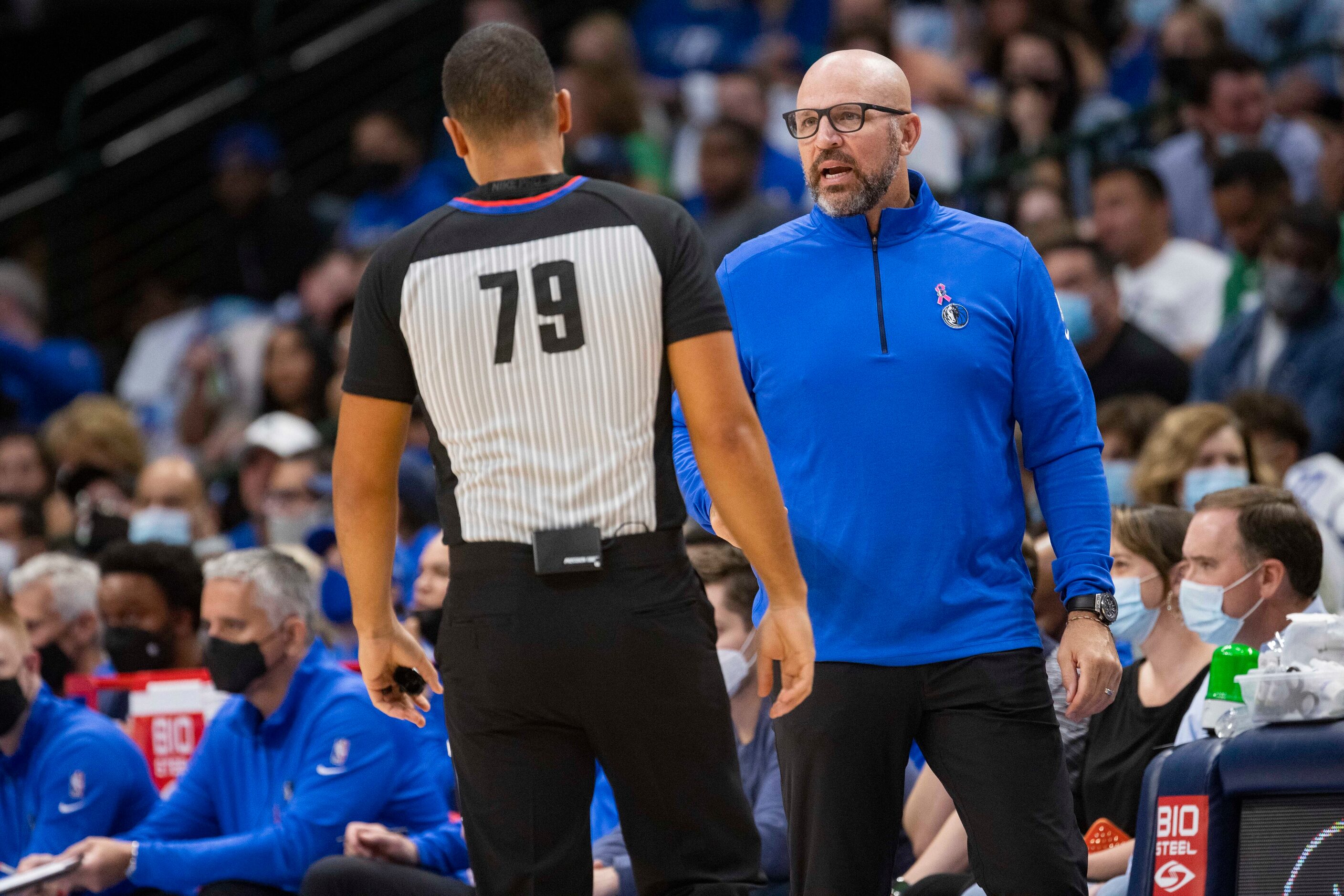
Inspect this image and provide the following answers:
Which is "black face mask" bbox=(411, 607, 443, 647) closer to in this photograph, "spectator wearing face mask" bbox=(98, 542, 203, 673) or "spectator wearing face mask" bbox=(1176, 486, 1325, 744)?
"spectator wearing face mask" bbox=(98, 542, 203, 673)

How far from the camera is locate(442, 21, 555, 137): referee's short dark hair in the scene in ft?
9.69

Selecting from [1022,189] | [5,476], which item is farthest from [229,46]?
[1022,189]

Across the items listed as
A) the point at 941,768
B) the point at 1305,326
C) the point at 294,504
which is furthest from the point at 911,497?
the point at 294,504

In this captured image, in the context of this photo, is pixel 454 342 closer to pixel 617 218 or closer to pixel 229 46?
pixel 617 218

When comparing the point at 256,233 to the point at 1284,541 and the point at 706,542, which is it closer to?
the point at 706,542

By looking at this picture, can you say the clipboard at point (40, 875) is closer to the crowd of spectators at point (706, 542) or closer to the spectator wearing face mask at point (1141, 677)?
the crowd of spectators at point (706, 542)

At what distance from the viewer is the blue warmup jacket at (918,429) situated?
3.31m

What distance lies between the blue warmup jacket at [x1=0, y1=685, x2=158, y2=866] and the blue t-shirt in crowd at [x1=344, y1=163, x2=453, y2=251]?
5295 millimetres

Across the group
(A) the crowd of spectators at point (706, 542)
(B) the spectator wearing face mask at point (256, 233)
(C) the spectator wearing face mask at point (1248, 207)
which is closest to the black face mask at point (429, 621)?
(A) the crowd of spectators at point (706, 542)

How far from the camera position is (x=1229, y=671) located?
3.83 meters

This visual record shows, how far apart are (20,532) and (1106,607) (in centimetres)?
595

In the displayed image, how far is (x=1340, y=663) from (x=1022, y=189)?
5269mm

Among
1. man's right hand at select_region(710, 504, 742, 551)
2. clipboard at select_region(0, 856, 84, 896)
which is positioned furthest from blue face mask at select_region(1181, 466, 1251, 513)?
clipboard at select_region(0, 856, 84, 896)

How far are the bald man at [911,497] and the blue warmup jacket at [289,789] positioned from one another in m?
1.82
